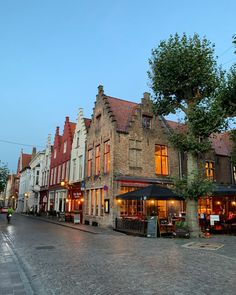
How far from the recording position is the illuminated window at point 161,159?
25.6 m

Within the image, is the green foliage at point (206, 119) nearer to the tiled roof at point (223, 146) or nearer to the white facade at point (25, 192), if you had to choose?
the tiled roof at point (223, 146)

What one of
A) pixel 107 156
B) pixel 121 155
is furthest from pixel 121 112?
pixel 121 155

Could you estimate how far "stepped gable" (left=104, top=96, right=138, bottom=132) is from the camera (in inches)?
965

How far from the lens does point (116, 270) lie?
27.0 feet

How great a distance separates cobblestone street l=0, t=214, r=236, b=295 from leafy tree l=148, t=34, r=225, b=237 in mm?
5250

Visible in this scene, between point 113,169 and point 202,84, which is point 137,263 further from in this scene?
point 113,169

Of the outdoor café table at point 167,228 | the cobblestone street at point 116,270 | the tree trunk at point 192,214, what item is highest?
the tree trunk at point 192,214

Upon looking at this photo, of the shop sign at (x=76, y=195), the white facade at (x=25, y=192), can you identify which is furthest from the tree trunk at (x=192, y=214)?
the white facade at (x=25, y=192)

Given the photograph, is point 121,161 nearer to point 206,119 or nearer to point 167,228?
point 167,228

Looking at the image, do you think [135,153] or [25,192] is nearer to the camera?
[135,153]

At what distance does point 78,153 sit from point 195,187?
689 inches

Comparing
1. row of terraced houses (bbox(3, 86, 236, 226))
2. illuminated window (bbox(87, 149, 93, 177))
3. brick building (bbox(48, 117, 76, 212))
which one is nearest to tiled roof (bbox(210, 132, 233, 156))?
row of terraced houses (bbox(3, 86, 236, 226))

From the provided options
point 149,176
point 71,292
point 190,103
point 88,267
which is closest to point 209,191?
point 190,103

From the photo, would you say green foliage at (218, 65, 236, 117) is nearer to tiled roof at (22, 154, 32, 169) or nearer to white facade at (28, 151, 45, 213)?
white facade at (28, 151, 45, 213)
